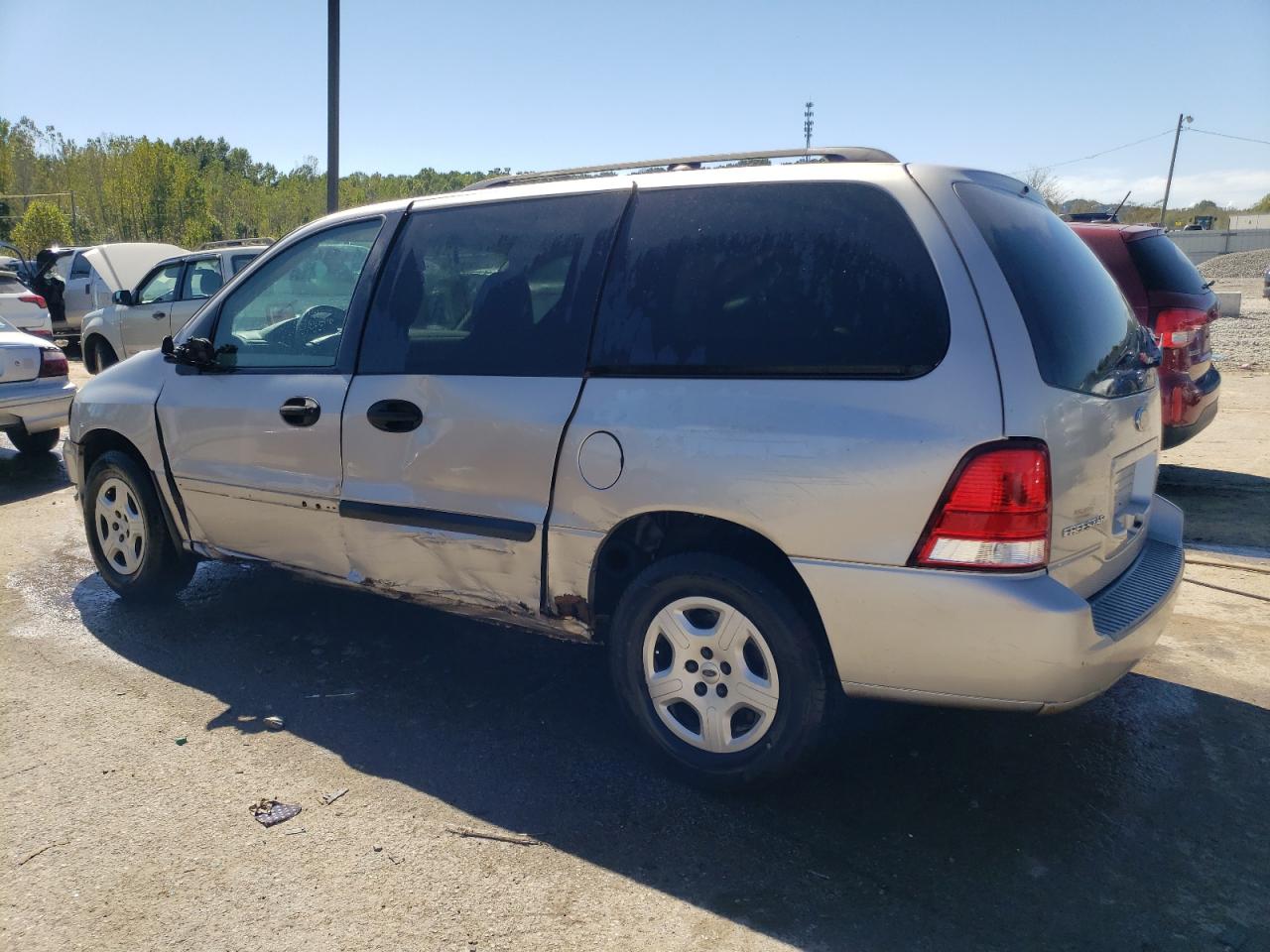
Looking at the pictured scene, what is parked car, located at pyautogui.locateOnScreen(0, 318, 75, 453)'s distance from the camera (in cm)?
792

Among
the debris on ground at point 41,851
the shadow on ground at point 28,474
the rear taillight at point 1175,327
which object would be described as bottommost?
the debris on ground at point 41,851

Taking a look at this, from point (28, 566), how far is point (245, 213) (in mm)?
56975

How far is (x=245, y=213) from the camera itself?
5722 centimetres

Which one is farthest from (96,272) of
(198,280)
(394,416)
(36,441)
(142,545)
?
(394,416)

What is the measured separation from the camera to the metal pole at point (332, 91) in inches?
469

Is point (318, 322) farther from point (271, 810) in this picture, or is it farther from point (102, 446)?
point (271, 810)

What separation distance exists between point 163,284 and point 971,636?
12375 mm

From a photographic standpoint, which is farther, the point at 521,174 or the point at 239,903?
the point at 521,174

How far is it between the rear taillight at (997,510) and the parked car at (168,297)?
10.6m

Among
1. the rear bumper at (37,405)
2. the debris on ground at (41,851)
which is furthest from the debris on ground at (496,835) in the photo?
the rear bumper at (37,405)

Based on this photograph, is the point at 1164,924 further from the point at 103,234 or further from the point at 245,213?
the point at 245,213

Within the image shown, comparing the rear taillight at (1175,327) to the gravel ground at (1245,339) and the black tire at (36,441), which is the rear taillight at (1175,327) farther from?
the gravel ground at (1245,339)

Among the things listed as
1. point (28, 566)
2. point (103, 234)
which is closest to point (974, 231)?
point (28, 566)

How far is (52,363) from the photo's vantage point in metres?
8.36
